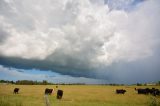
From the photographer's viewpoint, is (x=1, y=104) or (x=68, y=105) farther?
(x=68, y=105)

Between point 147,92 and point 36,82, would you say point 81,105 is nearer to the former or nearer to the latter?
point 147,92

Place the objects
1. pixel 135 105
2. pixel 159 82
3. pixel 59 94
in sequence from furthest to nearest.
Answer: pixel 159 82
pixel 59 94
pixel 135 105

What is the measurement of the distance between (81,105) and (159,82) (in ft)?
398

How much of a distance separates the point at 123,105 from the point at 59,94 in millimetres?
12552

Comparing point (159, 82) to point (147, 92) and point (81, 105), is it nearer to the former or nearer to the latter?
point (147, 92)

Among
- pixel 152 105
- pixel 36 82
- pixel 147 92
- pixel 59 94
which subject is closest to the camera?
pixel 152 105

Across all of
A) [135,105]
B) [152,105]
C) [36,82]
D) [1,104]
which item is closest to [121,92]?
[135,105]

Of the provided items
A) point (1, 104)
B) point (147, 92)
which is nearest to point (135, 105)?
point (1, 104)

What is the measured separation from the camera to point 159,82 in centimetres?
14188

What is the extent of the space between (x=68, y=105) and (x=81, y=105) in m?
1.43

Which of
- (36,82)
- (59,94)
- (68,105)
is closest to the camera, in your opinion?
(68,105)

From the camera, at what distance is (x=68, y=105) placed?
94.5ft

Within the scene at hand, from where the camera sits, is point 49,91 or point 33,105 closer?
point 33,105

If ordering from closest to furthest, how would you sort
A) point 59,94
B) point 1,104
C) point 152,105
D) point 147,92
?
1. point 1,104
2. point 152,105
3. point 59,94
4. point 147,92
